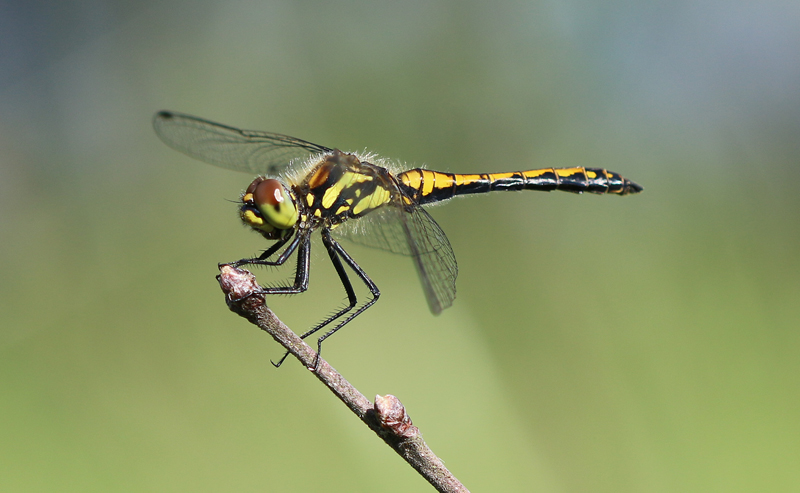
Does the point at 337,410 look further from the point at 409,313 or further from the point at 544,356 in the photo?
the point at 544,356

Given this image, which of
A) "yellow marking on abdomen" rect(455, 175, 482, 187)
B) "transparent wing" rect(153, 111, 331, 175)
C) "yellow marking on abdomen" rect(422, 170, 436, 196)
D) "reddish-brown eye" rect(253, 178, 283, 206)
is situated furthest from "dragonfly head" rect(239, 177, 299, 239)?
"yellow marking on abdomen" rect(455, 175, 482, 187)

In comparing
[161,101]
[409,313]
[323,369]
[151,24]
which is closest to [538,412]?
[409,313]

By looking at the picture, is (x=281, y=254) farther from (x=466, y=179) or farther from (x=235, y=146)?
(x=466, y=179)

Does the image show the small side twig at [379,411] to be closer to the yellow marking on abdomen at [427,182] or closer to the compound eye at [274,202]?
the compound eye at [274,202]

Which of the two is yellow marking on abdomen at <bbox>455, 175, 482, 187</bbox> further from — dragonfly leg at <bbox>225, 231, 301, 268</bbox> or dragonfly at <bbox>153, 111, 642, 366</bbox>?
dragonfly leg at <bbox>225, 231, 301, 268</bbox>

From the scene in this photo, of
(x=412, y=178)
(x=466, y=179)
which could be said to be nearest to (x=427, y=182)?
(x=412, y=178)

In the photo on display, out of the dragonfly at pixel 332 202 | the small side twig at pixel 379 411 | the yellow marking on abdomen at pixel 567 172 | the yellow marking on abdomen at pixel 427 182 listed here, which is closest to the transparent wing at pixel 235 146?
the dragonfly at pixel 332 202
